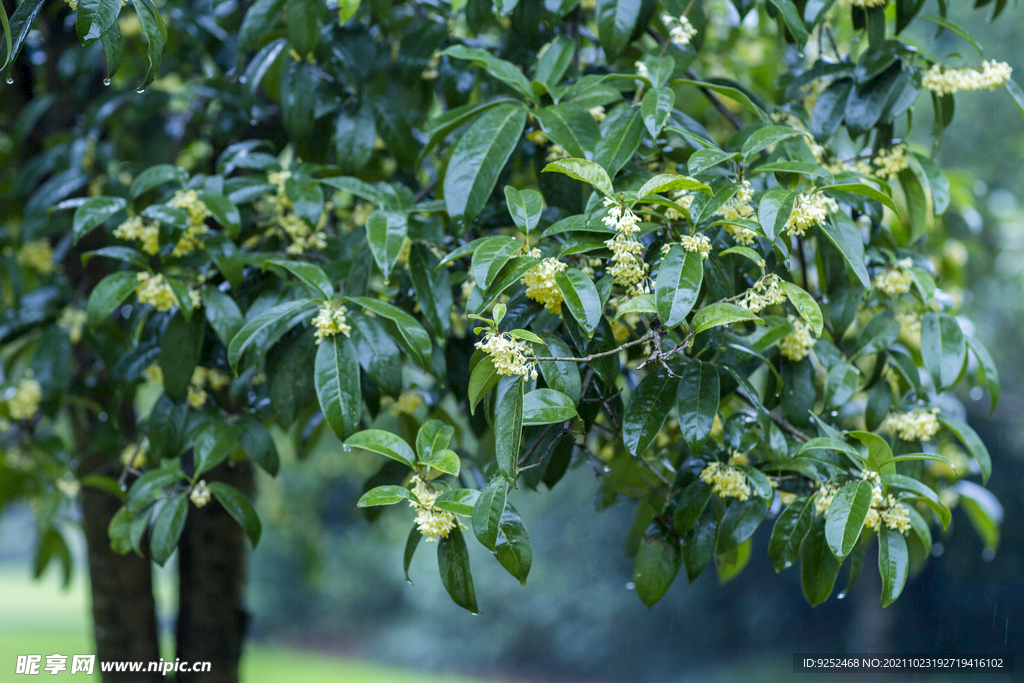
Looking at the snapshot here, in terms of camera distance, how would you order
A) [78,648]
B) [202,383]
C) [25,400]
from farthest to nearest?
[78,648] < [25,400] < [202,383]

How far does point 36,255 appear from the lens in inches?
72.7

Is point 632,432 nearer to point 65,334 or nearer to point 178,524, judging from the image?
point 178,524

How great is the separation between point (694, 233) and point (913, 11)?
699 millimetres

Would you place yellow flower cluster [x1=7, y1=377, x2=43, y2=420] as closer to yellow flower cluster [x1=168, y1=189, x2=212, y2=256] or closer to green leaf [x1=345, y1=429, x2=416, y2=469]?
yellow flower cluster [x1=168, y1=189, x2=212, y2=256]

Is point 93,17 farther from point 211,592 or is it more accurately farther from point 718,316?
point 211,592

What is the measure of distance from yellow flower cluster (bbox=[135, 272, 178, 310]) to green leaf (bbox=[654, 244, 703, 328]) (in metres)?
0.77

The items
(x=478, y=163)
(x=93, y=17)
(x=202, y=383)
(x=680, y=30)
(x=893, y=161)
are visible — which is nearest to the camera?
(x=93, y=17)

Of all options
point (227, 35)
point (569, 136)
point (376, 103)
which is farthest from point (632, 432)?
point (227, 35)

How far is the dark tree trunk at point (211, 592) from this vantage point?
6.32 ft

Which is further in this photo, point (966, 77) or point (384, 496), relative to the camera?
point (966, 77)

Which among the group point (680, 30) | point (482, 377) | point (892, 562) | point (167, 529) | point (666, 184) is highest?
point (680, 30)

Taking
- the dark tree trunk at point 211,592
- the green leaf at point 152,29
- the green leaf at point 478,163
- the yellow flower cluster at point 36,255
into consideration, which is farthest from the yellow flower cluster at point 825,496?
the yellow flower cluster at point 36,255

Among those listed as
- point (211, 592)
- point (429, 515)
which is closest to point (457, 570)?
point (429, 515)

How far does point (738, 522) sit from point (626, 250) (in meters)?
0.46
